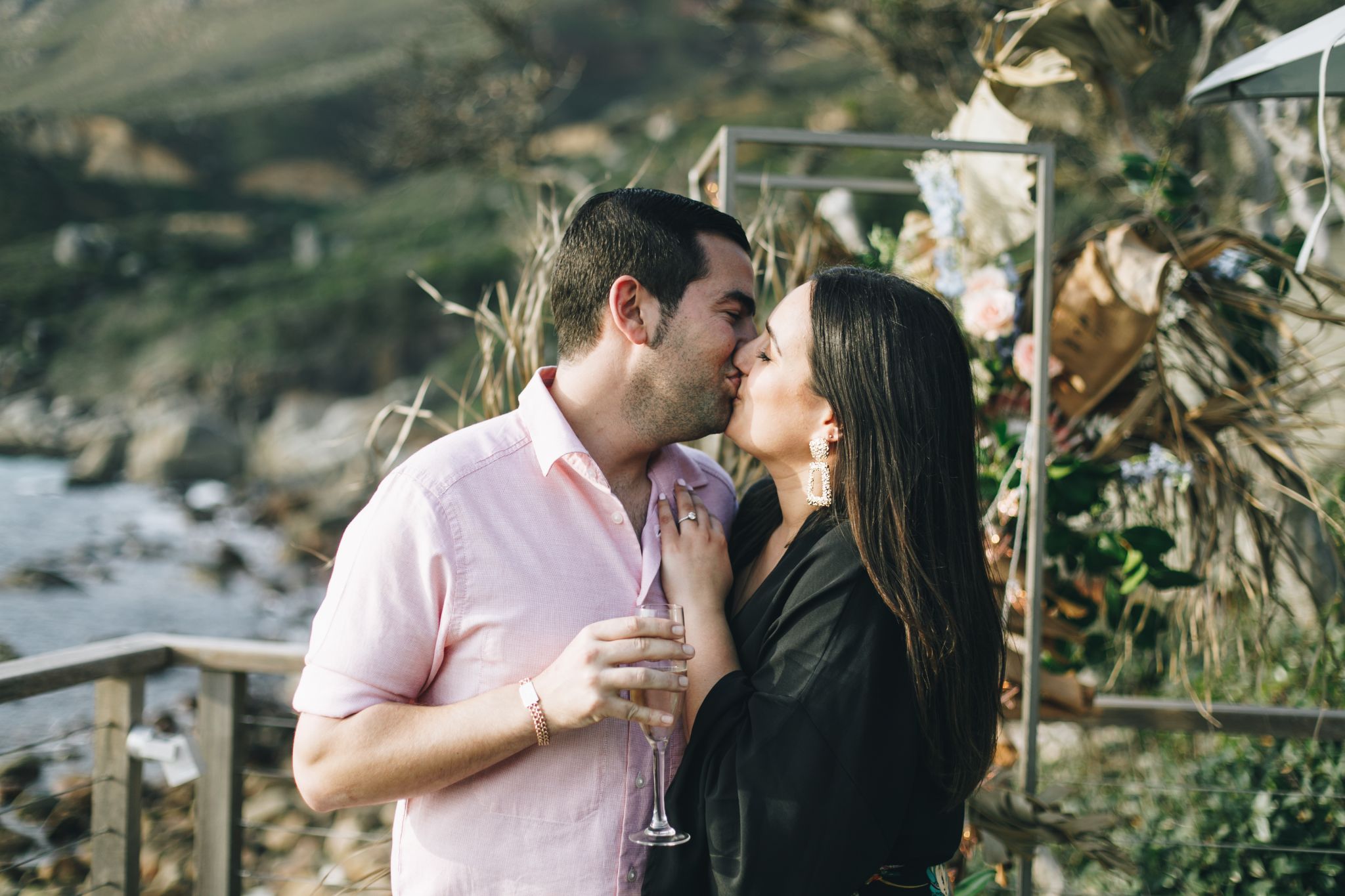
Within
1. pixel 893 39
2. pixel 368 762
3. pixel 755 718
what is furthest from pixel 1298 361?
pixel 893 39

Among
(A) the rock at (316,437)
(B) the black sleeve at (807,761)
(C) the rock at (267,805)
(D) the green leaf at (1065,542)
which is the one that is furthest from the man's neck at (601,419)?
(A) the rock at (316,437)

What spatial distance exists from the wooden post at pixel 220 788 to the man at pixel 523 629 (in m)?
1.14

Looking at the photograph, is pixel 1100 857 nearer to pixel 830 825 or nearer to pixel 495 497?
pixel 830 825

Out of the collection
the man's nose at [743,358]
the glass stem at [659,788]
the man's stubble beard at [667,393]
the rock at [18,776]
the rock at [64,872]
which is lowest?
the rock at [64,872]

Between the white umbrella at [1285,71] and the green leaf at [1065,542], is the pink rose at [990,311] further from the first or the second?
the white umbrella at [1285,71]

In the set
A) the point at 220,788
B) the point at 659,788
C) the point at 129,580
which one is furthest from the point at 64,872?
the point at 129,580

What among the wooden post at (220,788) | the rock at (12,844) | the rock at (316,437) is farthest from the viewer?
the rock at (316,437)

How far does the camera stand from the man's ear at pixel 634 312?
6.08 ft

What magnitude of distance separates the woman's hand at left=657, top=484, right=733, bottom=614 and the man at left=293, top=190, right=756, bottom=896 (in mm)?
32

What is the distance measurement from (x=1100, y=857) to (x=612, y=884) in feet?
4.24

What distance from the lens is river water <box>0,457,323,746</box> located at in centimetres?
845

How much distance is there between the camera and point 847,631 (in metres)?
1.53

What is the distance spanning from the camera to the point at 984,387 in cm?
276

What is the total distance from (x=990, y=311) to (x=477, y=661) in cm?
162
